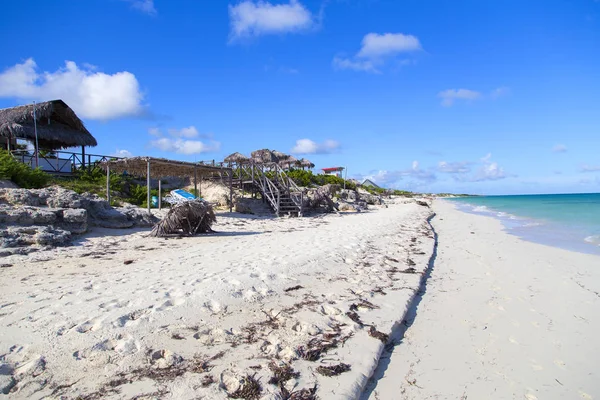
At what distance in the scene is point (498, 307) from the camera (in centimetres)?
420

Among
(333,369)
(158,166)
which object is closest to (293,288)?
(333,369)

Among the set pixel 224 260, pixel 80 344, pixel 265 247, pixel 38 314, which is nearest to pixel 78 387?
pixel 80 344

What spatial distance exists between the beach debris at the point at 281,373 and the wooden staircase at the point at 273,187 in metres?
13.0

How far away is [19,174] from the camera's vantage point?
36.7ft

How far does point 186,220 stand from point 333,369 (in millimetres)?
6783

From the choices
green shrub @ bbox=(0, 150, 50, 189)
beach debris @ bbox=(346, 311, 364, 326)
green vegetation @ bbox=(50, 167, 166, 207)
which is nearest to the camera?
beach debris @ bbox=(346, 311, 364, 326)

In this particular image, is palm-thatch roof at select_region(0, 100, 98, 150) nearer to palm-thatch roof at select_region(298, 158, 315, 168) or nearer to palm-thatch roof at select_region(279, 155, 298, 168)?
palm-thatch roof at select_region(279, 155, 298, 168)

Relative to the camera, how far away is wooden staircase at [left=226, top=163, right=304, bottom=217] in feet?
52.4

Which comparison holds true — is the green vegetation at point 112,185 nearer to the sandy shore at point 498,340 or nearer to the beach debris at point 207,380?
the sandy shore at point 498,340

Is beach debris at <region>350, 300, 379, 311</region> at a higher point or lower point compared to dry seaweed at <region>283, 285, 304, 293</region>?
lower

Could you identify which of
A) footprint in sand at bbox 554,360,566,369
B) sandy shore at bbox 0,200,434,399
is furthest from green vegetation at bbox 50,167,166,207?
footprint in sand at bbox 554,360,566,369

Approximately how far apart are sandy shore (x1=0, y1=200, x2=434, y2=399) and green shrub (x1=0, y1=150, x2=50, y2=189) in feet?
22.8

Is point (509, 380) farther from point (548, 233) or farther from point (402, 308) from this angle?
point (548, 233)

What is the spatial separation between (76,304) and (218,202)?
528 inches
